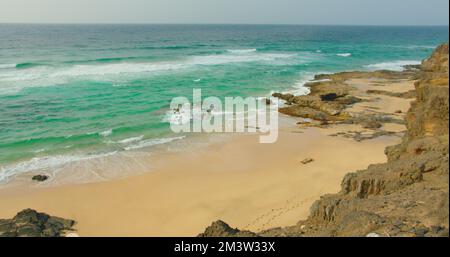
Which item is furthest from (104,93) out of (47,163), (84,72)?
(47,163)

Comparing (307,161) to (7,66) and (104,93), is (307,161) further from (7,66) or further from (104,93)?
(7,66)

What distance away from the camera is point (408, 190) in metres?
8.12

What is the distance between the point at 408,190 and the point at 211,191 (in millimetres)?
7992

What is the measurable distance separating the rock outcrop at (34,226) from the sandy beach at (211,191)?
57 centimetres

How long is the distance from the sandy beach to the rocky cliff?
3.10m

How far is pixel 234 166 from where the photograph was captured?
677 inches

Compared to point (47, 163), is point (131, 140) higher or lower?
higher

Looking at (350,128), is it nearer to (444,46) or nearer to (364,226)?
(444,46)

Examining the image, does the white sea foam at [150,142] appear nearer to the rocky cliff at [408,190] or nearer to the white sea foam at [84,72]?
the rocky cliff at [408,190]

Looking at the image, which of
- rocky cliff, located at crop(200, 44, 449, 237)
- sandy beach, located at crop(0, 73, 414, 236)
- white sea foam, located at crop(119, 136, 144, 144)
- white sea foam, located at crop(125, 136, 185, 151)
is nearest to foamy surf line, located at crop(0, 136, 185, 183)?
white sea foam, located at crop(125, 136, 185, 151)

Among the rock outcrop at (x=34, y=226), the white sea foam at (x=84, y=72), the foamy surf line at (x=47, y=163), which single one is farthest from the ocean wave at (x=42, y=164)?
the white sea foam at (x=84, y=72)

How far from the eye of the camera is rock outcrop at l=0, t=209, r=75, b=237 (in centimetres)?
1089

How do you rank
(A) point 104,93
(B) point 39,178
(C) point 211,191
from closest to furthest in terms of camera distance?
(C) point 211,191, (B) point 39,178, (A) point 104,93

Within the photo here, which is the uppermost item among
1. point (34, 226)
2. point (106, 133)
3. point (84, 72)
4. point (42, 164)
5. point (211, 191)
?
point (84, 72)
